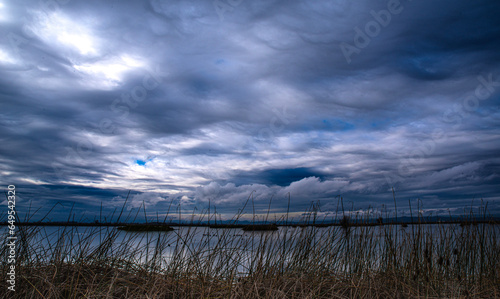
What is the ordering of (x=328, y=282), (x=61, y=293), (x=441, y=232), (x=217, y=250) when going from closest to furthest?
(x=61, y=293)
(x=328, y=282)
(x=217, y=250)
(x=441, y=232)

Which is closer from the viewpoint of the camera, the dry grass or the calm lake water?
the dry grass

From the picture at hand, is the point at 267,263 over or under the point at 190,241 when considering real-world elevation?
under

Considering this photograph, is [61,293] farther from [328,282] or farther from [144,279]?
[328,282]

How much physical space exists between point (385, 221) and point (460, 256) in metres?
1.70

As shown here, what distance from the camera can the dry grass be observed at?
3965mm

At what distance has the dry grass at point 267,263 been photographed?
3.96 meters

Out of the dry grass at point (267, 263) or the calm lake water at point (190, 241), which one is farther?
the calm lake water at point (190, 241)

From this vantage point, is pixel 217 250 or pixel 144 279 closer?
pixel 144 279

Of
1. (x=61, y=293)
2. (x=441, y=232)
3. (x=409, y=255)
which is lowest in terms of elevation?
(x=61, y=293)

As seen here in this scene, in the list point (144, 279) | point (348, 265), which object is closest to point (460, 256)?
point (348, 265)

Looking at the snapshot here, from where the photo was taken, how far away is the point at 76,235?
5.01m

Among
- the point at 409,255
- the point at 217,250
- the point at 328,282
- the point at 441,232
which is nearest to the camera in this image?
the point at 328,282

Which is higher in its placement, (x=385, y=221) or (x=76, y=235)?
(x=385, y=221)

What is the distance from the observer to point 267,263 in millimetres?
4773
